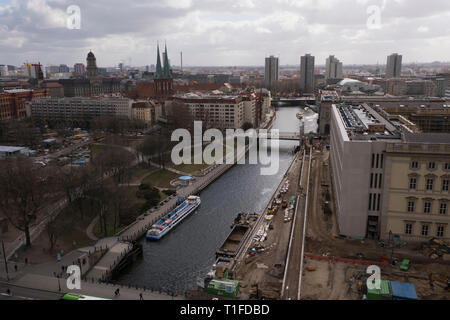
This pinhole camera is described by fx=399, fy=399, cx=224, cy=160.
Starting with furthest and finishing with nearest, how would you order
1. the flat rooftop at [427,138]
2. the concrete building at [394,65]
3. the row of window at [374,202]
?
the concrete building at [394,65] < the flat rooftop at [427,138] < the row of window at [374,202]

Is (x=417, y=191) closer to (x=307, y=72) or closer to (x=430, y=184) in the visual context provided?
(x=430, y=184)

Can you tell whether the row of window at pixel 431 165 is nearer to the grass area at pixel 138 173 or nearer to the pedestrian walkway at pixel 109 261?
the pedestrian walkway at pixel 109 261

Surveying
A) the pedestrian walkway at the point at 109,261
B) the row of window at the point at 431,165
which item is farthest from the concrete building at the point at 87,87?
the row of window at the point at 431,165

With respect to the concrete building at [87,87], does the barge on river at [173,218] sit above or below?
below

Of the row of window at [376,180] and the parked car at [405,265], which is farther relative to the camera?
the row of window at [376,180]

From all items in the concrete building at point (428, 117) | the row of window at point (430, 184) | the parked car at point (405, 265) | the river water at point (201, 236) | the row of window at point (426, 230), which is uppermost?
the concrete building at point (428, 117)

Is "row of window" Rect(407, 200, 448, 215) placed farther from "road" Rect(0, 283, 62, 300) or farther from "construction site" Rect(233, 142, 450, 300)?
"road" Rect(0, 283, 62, 300)

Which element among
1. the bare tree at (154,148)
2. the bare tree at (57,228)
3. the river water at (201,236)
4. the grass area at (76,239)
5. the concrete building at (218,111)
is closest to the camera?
the river water at (201,236)
